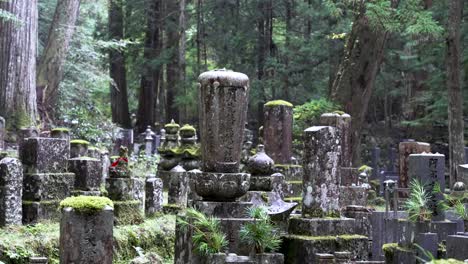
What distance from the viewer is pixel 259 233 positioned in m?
9.29

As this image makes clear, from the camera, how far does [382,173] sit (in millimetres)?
25609

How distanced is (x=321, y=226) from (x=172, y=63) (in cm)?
2523

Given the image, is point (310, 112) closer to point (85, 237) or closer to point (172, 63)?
point (172, 63)

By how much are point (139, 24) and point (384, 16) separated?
1865cm

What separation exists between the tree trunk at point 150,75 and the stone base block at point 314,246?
2623 cm

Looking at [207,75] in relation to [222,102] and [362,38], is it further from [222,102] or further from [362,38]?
[362,38]

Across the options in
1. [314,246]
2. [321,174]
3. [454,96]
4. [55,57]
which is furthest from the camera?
[55,57]

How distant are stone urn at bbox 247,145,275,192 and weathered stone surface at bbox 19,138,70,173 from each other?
10.2 feet

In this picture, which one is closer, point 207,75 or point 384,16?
point 207,75

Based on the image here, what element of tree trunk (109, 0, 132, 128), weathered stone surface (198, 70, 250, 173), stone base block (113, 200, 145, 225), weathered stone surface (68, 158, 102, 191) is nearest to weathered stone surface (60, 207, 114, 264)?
weathered stone surface (198, 70, 250, 173)

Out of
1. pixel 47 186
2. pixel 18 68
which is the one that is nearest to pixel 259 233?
pixel 47 186

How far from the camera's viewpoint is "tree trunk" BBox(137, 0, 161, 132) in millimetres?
36000

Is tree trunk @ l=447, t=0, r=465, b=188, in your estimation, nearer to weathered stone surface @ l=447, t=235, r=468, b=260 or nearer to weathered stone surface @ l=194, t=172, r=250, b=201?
weathered stone surface @ l=447, t=235, r=468, b=260

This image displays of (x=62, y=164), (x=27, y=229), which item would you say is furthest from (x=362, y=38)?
(x=27, y=229)
